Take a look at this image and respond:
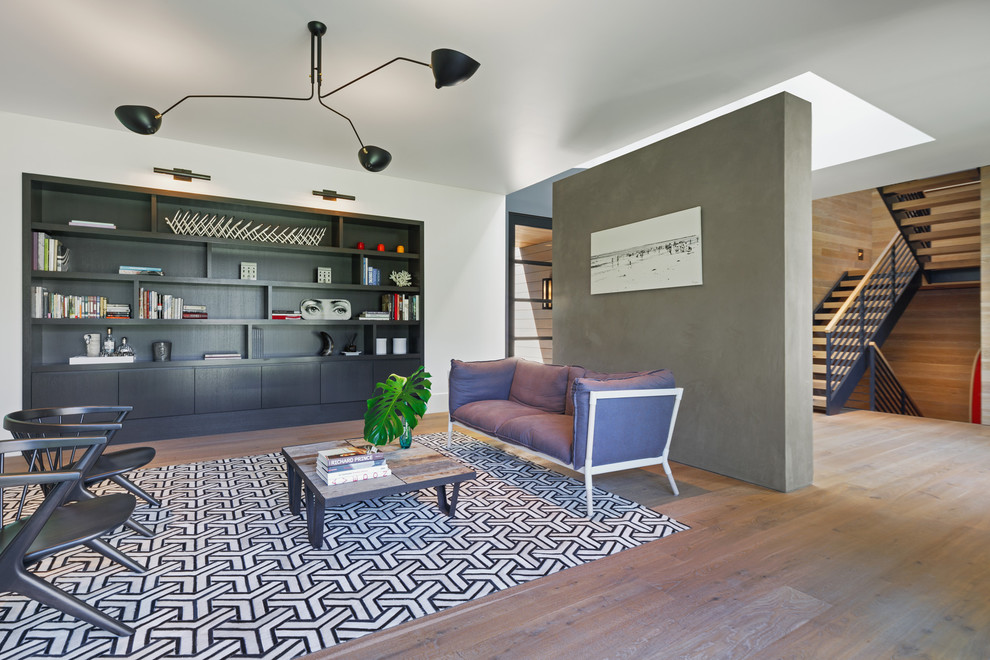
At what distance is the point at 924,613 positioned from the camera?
1.98 metres

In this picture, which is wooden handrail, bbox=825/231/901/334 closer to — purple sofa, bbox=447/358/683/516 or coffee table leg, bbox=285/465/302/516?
purple sofa, bbox=447/358/683/516

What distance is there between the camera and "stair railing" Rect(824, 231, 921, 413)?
648cm

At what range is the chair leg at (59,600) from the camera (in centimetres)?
168

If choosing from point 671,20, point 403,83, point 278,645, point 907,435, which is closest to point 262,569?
point 278,645

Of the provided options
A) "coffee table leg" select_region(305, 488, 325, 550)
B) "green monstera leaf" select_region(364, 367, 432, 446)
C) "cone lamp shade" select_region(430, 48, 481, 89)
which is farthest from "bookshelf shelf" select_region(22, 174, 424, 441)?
"cone lamp shade" select_region(430, 48, 481, 89)

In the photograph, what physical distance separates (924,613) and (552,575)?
4.69 ft

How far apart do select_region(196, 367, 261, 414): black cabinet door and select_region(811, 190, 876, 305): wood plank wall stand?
8057 mm

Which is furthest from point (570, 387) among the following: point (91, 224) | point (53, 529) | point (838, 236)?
point (838, 236)

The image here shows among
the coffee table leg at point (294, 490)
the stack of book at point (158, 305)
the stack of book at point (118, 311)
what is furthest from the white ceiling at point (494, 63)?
the coffee table leg at point (294, 490)

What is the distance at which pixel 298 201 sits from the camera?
5.60 m

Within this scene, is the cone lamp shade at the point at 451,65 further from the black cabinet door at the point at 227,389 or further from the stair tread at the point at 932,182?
the stair tread at the point at 932,182

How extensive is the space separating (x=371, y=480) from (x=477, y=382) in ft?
6.63

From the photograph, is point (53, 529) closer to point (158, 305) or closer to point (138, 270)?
point (158, 305)

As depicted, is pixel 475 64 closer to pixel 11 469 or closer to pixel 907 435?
pixel 11 469
